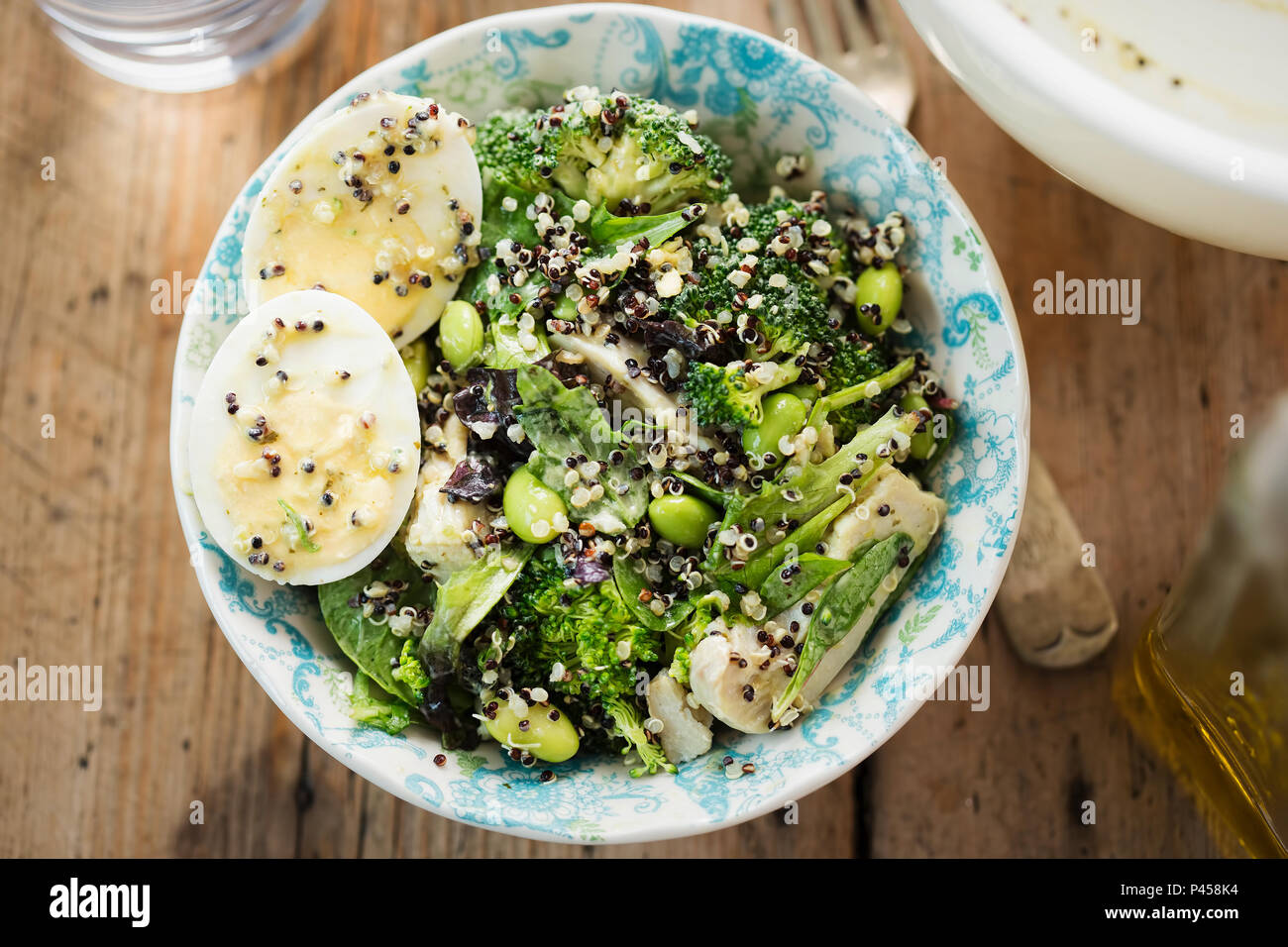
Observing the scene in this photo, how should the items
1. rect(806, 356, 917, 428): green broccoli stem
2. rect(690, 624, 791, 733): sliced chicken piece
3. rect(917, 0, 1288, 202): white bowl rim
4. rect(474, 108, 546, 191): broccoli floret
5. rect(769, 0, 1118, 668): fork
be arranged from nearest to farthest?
rect(917, 0, 1288, 202): white bowl rim, rect(690, 624, 791, 733): sliced chicken piece, rect(806, 356, 917, 428): green broccoli stem, rect(474, 108, 546, 191): broccoli floret, rect(769, 0, 1118, 668): fork

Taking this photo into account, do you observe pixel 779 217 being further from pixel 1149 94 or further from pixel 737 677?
pixel 737 677

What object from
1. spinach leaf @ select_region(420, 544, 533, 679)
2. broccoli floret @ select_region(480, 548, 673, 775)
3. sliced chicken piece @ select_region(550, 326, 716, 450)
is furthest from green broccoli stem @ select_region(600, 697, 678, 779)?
sliced chicken piece @ select_region(550, 326, 716, 450)

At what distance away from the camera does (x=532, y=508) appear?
1729mm

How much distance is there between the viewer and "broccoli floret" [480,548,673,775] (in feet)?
5.65

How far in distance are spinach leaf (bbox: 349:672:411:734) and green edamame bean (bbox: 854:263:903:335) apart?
114 cm

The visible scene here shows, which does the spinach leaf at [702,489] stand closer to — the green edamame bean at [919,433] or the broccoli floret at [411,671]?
the green edamame bean at [919,433]

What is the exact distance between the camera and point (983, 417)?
185 centimetres

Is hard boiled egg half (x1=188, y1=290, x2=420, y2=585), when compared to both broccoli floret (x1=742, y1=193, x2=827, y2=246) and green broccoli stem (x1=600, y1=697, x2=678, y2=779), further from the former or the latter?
broccoli floret (x1=742, y1=193, x2=827, y2=246)

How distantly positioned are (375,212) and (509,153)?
28 cm

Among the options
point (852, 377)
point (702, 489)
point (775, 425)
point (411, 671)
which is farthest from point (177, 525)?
A: point (852, 377)

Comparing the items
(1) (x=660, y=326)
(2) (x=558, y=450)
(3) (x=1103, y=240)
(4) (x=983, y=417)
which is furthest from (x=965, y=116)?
(2) (x=558, y=450)

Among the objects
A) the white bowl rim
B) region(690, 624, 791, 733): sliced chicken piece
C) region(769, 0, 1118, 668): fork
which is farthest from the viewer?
region(769, 0, 1118, 668): fork
